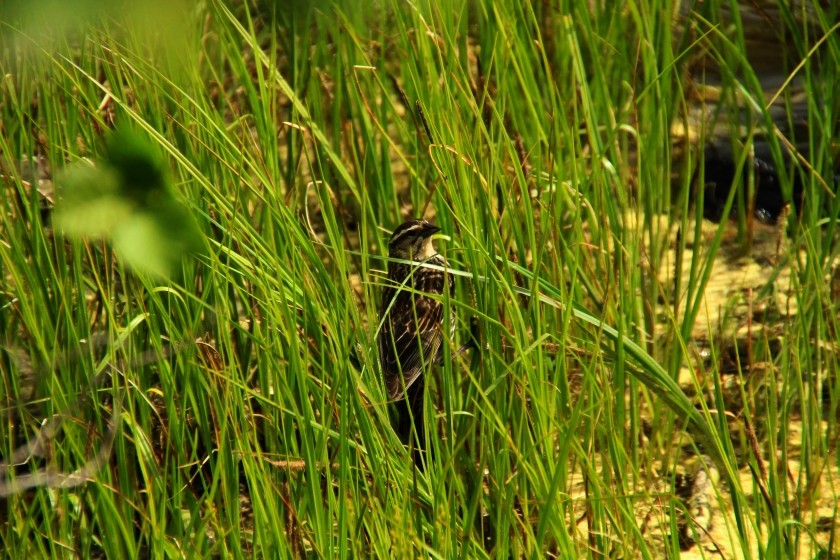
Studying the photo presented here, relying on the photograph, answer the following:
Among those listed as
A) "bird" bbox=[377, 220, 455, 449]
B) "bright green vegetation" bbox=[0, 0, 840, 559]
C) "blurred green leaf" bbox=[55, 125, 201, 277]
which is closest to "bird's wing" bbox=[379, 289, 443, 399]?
"bird" bbox=[377, 220, 455, 449]

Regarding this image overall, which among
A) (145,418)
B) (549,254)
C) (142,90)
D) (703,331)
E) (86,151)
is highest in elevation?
(142,90)

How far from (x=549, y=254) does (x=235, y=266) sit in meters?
0.97

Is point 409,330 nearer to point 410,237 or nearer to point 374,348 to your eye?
point 410,237

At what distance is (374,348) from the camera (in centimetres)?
261

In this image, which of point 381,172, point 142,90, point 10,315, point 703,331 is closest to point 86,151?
point 142,90

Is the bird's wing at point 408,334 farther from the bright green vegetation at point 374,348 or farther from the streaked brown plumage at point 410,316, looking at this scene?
the bright green vegetation at point 374,348

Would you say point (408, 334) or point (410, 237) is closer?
point (410, 237)

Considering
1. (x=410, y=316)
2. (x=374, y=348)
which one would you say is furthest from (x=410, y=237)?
(x=374, y=348)

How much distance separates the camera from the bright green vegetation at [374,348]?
2328 millimetres

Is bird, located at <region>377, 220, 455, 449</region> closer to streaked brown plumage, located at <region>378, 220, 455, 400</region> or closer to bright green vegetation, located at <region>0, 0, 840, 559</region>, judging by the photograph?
streaked brown plumage, located at <region>378, 220, 455, 400</region>

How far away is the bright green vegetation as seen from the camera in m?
2.33

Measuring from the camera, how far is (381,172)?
3811mm

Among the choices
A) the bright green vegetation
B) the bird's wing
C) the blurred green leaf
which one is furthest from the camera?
the bird's wing

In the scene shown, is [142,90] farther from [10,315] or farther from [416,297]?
[416,297]
